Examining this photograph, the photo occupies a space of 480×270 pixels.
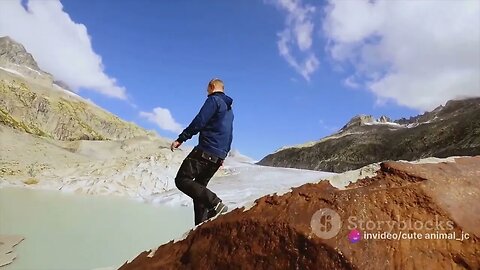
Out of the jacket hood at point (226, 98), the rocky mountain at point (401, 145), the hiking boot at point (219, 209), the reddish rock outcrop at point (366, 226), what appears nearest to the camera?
the reddish rock outcrop at point (366, 226)

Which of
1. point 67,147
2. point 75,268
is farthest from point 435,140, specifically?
point 75,268

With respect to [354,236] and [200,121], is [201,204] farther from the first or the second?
[354,236]

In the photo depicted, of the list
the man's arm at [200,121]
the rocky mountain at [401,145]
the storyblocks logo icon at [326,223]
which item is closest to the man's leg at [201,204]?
the man's arm at [200,121]

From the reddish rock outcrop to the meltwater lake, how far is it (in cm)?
109

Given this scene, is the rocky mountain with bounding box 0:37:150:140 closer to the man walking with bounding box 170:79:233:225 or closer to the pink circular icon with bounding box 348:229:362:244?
the man walking with bounding box 170:79:233:225

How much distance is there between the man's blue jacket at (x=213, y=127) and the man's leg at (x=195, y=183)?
0.19 metres

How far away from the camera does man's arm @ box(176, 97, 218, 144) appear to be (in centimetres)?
484

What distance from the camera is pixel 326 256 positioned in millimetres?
3174

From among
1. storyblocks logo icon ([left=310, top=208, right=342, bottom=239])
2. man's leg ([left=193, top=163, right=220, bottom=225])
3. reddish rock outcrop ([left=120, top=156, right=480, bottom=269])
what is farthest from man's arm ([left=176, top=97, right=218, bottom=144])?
storyblocks logo icon ([left=310, top=208, right=342, bottom=239])

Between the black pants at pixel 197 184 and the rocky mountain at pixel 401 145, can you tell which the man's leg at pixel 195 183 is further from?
the rocky mountain at pixel 401 145

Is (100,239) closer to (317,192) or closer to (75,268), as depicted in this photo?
(75,268)

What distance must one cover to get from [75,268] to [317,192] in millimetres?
4347

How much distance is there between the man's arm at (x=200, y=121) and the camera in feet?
15.9

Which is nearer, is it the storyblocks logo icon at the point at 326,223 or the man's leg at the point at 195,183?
the storyblocks logo icon at the point at 326,223
